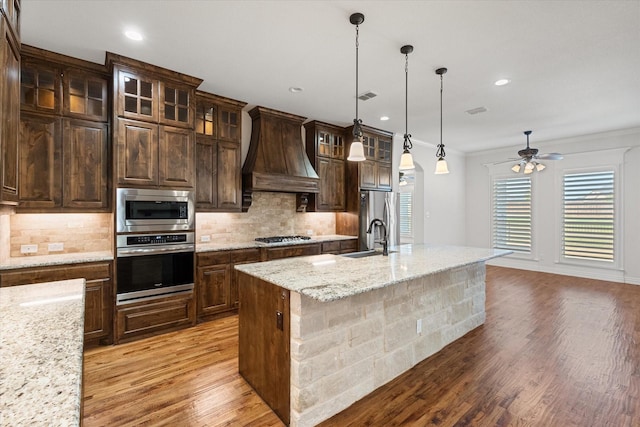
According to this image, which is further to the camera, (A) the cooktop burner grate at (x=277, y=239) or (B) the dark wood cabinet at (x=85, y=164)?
(A) the cooktop burner grate at (x=277, y=239)

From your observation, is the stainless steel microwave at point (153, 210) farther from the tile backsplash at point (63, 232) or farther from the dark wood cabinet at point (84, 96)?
the dark wood cabinet at point (84, 96)

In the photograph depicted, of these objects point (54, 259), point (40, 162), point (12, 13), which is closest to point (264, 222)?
point (54, 259)

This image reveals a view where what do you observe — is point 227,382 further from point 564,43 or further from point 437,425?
point 564,43

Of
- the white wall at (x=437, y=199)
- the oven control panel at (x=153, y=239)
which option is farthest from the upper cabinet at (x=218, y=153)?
the white wall at (x=437, y=199)

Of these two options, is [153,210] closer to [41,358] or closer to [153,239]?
[153,239]

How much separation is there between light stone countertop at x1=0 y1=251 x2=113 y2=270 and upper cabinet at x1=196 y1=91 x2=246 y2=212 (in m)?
1.21

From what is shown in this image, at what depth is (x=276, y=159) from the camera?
467 cm

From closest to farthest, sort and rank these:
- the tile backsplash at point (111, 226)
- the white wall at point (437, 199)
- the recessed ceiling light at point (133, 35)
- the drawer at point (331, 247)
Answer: the recessed ceiling light at point (133, 35) < the tile backsplash at point (111, 226) < the drawer at point (331, 247) < the white wall at point (437, 199)

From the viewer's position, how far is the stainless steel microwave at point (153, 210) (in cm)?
318

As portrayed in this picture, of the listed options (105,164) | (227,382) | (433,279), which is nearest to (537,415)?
(433,279)

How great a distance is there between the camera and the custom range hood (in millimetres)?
4465

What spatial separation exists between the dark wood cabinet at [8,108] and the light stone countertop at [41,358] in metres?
0.56

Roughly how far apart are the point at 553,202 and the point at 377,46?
5946mm

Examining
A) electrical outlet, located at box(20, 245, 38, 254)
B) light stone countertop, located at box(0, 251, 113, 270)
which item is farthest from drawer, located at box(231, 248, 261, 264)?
electrical outlet, located at box(20, 245, 38, 254)
